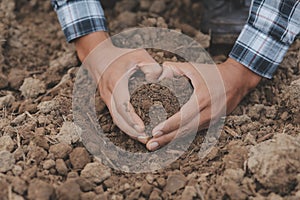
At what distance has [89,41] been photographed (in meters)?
1.73

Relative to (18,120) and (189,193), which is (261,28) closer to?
(189,193)

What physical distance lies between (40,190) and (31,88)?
21.2 inches

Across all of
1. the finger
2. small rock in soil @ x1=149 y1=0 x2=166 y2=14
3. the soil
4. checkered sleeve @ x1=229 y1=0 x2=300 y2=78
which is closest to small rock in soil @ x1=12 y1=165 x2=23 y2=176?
the soil

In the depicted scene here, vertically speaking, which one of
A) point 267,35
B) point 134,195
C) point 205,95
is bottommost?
point 134,195

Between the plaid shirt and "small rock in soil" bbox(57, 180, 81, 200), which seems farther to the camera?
the plaid shirt

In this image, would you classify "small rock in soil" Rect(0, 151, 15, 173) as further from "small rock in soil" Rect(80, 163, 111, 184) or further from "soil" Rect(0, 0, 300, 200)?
"small rock in soil" Rect(80, 163, 111, 184)

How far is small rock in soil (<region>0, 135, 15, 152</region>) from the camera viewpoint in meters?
1.46

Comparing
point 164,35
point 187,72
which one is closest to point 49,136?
point 187,72

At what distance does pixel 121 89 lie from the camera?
1523mm

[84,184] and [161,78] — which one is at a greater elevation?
[161,78]

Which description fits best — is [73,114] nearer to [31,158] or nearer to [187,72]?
[31,158]

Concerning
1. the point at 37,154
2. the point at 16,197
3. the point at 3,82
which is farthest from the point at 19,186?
the point at 3,82

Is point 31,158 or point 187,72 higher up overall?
point 187,72

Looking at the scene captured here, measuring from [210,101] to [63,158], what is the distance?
466mm
